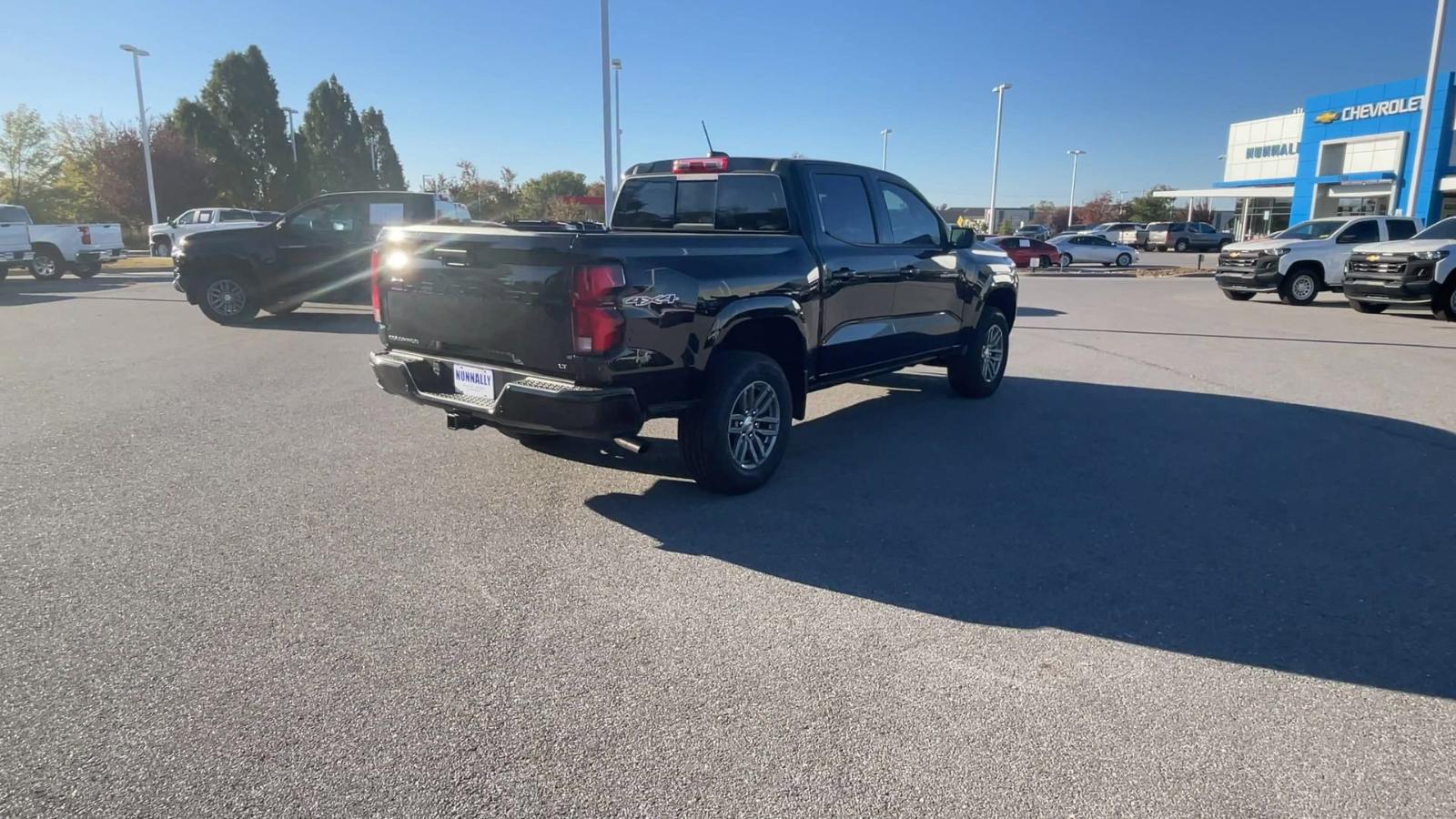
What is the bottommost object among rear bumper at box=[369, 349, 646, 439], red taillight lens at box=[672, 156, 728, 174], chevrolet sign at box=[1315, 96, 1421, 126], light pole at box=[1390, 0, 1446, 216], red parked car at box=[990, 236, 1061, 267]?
rear bumper at box=[369, 349, 646, 439]

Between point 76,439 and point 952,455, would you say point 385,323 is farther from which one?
point 952,455

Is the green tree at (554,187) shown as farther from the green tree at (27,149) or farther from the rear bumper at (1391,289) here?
the rear bumper at (1391,289)

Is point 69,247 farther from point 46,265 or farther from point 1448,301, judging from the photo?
point 1448,301

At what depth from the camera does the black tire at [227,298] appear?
12.9 m

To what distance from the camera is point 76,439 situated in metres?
6.31

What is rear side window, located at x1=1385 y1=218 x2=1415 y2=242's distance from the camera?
17203mm

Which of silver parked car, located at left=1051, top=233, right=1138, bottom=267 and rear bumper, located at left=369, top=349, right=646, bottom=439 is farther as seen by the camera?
silver parked car, located at left=1051, top=233, right=1138, bottom=267

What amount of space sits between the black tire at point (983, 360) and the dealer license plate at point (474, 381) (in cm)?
460

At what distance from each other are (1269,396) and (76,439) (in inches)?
400

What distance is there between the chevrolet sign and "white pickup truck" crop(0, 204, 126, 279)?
2037 inches

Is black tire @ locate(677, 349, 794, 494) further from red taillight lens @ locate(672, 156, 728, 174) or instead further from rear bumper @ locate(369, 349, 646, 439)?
red taillight lens @ locate(672, 156, 728, 174)

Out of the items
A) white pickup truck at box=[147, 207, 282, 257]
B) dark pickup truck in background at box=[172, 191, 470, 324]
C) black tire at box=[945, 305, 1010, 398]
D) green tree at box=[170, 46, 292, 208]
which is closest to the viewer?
black tire at box=[945, 305, 1010, 398]

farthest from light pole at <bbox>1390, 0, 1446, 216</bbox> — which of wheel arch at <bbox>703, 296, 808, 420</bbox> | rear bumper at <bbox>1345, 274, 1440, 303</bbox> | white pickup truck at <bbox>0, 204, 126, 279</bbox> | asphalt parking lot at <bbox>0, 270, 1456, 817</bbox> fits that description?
white pickup truck at <bbox>0, 204, 126, 279</bbox>

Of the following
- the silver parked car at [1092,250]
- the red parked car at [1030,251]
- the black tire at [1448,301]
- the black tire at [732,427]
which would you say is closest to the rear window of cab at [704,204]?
the black tire at [732,427]
